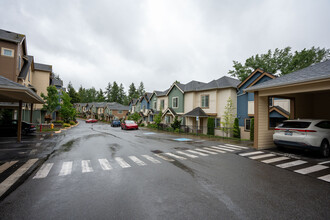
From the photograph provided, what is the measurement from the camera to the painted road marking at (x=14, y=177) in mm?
4422

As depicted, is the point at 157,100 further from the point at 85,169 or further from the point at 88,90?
the point at 88,90

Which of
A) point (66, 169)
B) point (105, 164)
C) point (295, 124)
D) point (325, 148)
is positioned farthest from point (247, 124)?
point (66, 169)

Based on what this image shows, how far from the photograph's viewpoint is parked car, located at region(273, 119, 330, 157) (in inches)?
292

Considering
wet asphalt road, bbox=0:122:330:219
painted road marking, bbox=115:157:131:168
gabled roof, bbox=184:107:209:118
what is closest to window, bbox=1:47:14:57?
wet asphalt road, bbox=0:122:330:219

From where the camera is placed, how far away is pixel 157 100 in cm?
3388

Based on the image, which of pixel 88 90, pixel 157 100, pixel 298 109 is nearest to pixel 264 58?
pixel 157 100

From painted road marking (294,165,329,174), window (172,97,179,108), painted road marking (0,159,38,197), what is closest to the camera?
painted road marking (0,159,38,197)

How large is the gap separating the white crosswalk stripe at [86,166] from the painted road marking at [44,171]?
43.8 inches

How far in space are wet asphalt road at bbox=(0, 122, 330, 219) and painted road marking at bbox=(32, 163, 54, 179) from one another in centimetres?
25

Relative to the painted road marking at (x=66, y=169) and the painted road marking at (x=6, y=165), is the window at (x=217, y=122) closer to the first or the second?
the painted road marking at (x=66, y=169)

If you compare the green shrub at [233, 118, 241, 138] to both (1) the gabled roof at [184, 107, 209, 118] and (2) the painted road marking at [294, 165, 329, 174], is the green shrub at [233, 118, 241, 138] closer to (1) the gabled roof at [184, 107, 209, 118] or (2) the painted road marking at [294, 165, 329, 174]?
(1) the gabled roof at [184, 107, 209, 118]

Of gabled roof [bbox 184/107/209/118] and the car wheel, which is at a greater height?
gabled roof [bbox 184/107/209/118]

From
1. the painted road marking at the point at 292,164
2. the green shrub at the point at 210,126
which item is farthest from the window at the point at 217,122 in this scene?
the painted road marking at the point at 292,164

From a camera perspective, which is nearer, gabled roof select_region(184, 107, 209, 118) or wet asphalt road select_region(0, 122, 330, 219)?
wet asphalt road select_region(0, 122, 330, 219)
